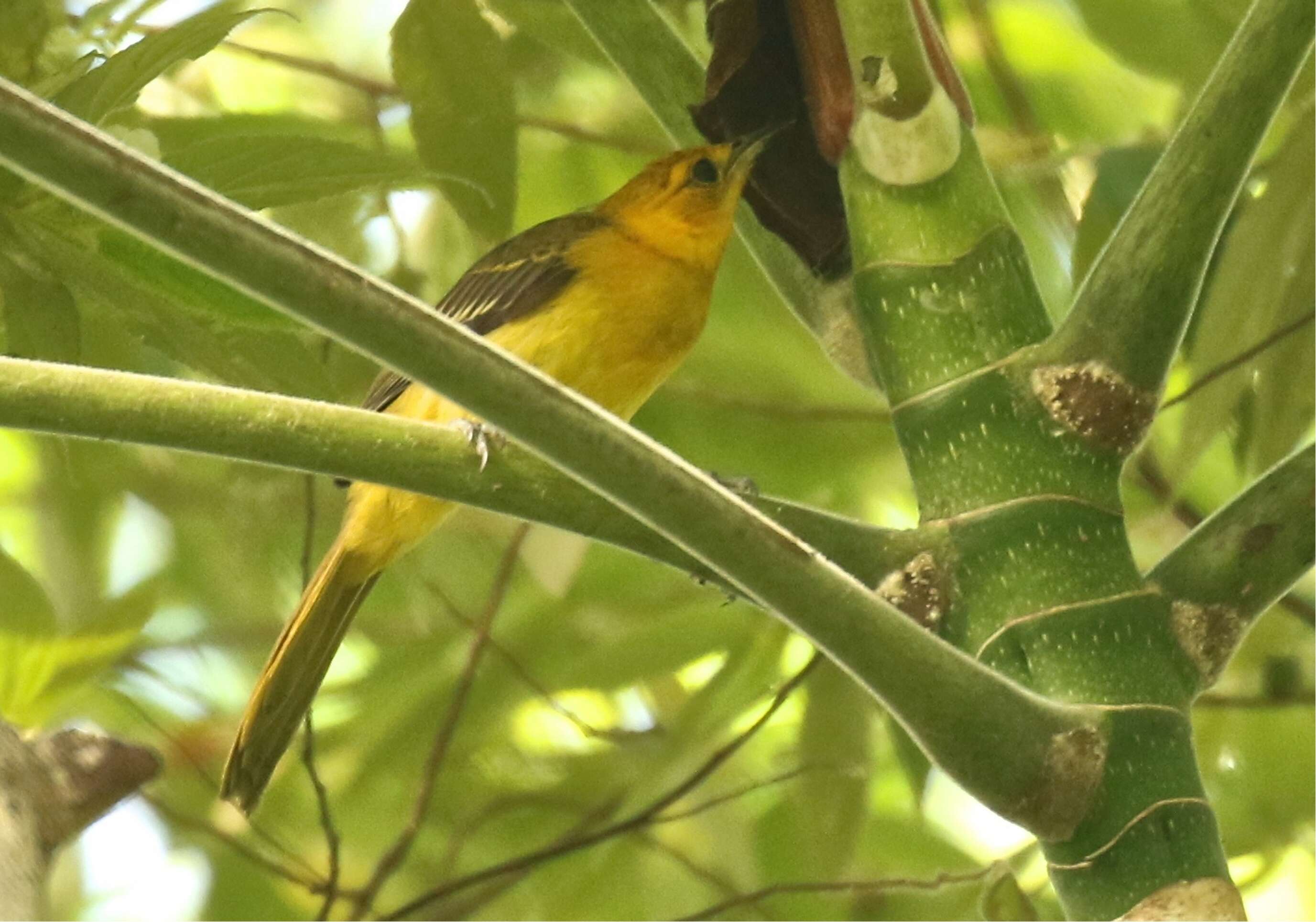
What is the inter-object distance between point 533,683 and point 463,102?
2.22 ft

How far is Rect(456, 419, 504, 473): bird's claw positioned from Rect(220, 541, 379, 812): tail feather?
1.83ft

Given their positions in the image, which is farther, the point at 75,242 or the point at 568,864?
the point at 568,864

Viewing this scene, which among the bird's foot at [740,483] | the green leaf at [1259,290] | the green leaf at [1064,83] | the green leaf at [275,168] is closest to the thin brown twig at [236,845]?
the bird's foot at [740,483]

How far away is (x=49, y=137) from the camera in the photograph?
0.66 m

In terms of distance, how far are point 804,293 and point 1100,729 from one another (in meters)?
0.43

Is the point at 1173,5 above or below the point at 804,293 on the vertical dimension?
above

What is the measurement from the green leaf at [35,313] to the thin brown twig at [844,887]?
780 millimetres

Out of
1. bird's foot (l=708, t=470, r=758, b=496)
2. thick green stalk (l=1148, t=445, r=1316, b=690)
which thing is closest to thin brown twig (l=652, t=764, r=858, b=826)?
bird's foot (l=708, t=470, r=758, b=496)

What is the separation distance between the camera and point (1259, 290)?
48.6 inches

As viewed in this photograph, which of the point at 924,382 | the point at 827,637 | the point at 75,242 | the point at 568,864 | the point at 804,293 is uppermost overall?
the point at 75,242

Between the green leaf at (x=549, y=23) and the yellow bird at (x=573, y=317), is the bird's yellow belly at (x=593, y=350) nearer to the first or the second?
the yellow bird at (x=573, y=317)

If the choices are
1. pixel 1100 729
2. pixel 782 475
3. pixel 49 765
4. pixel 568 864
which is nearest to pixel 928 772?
pixel 782 475

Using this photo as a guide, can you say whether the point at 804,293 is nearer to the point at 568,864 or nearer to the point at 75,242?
the point at 75,242

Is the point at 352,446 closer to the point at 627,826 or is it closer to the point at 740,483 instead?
the point at 740,483
